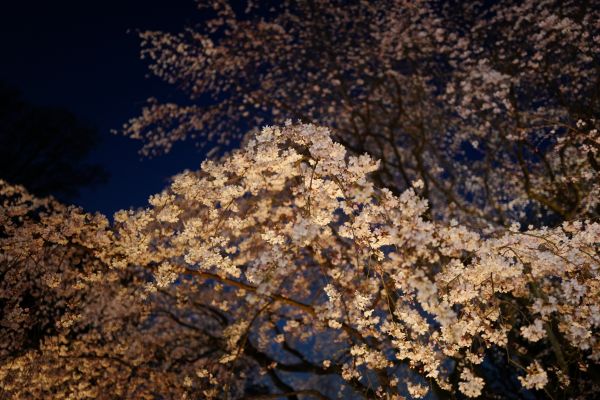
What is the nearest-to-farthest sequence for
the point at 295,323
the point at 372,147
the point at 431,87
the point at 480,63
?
the point at 295,323, the point at 480,63, the point at 431,87, the point at 372,147

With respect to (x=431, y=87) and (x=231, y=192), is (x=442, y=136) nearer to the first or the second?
(x=431, y=87)

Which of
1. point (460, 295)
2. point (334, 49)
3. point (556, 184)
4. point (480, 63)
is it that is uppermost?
point (334, 49)

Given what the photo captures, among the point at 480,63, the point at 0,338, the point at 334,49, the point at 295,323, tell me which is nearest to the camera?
the point at 0,338

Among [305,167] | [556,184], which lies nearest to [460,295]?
[305,167]

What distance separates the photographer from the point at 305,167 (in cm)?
419

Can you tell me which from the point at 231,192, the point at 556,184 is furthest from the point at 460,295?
the point at 556,184

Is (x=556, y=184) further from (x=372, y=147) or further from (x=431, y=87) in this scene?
(x=372, y=147)

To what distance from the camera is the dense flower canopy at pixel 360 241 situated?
407cm

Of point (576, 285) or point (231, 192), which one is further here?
point (231, 192)

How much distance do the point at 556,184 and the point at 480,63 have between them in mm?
3350

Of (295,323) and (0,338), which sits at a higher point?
(295,323)

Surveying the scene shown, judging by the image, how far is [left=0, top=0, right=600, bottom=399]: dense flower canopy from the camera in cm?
407

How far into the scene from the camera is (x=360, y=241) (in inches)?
168

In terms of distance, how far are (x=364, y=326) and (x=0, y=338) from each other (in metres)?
5.71
